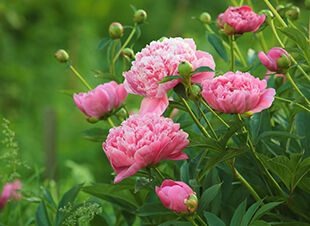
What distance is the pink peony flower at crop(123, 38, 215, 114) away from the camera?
0.48m

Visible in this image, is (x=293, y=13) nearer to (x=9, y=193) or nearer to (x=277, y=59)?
(x=277, y=59)

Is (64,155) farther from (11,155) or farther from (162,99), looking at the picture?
(162,99)

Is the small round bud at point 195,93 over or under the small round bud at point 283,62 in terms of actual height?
over

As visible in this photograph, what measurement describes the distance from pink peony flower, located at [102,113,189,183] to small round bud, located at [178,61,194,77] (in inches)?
2.5

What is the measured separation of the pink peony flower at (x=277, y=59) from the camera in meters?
0.51

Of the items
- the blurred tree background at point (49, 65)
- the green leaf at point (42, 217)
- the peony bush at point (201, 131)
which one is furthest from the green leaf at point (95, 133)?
the blurred tree background at point (49, 65)

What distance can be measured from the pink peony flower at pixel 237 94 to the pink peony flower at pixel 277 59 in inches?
1.9

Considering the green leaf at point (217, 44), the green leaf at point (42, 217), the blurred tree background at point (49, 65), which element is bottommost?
the blurred tree background at point (49, 65)

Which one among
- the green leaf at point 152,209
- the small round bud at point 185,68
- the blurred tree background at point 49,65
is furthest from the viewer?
the blurred tree background at point 49,65

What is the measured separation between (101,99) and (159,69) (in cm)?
13

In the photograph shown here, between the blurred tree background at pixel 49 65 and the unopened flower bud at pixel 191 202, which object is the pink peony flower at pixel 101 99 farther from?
the blurred tree background at pixel 49 65

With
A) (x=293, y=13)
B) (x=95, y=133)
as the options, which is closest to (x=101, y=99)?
(x=95, y=133)

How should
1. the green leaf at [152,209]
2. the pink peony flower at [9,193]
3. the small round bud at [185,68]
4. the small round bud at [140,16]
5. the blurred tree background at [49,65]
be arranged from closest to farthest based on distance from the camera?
1. the small round bud at [185,68]
2. the green leaf at [152,209]
3. the small round bud at [140,16]
4. the pink peony flower at [9,193]
5. the blurred tree background at [49,65]

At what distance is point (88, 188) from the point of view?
0.63 meters
